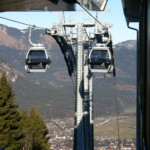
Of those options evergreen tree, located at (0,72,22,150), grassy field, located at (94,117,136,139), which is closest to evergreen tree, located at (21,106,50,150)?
evergreen tree, located at (0,72,22,150)

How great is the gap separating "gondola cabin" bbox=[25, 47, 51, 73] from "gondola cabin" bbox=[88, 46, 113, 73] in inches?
61.2

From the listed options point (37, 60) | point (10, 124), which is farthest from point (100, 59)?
point (10, 124)

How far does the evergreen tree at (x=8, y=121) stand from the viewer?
23.3 m

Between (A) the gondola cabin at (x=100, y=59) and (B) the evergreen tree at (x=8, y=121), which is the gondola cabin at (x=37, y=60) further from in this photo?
(B) the evergreen tree at (x=8, y=121)

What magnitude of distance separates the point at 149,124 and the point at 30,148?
23.7m

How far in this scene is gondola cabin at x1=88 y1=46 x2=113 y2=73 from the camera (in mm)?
14219

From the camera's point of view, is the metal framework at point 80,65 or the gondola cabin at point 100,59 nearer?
the gondola cabin at point 100,59

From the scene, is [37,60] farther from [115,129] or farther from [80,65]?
[115,129]

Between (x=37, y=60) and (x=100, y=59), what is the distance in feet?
6.46

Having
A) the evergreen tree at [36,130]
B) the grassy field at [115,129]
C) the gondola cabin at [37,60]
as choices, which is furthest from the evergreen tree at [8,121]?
the grassy field at [115,129]

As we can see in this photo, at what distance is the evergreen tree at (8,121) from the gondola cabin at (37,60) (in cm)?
961

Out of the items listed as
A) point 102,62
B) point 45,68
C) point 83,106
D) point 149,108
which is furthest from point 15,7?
point 83,106

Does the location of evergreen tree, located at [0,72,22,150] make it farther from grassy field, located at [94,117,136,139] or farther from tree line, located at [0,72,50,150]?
grassy field, located at [94,117,136,139]

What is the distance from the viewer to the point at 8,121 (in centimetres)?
2375
